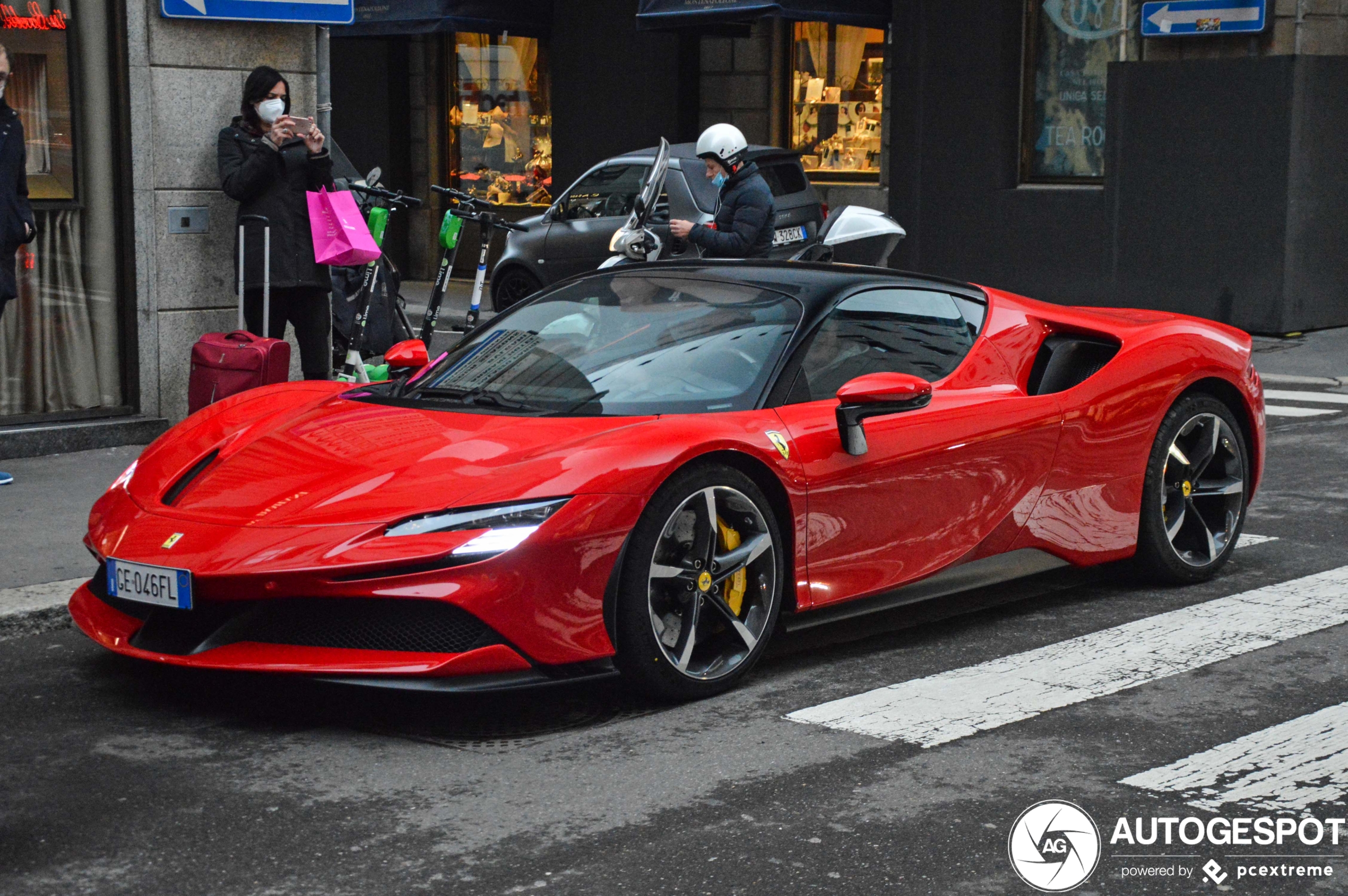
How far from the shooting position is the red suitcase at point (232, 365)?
840cm

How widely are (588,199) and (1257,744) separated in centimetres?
1292

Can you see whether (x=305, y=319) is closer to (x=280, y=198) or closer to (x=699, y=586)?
(x=280, y=198)

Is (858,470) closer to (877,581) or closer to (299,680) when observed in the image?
(877,581)

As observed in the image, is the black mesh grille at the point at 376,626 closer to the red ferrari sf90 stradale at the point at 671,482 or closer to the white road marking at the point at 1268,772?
the red ferrari sf90 stradale at the point at 671,482

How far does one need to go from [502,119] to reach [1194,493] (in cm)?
1681

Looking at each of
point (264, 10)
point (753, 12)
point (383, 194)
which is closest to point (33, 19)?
point (264, 10)

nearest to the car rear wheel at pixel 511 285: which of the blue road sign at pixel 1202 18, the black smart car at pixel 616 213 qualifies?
the black smart car at pixel 616 213

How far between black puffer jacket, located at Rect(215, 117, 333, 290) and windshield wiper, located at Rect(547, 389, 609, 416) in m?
4.16

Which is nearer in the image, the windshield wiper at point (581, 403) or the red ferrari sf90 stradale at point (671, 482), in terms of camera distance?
the red ferrari sf90 stradale at point (671, 482)

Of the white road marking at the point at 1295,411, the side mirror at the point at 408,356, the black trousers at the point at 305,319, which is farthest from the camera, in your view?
the white road marking at the point at 1295,411

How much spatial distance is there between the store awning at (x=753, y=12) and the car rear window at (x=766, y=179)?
7.29 ft

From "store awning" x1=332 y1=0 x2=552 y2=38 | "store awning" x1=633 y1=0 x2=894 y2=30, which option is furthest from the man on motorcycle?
"store awning" x1=332 y1=0 x2=552 y2=38

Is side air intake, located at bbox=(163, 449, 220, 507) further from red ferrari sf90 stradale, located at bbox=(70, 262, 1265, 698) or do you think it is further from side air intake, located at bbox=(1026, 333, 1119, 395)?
side air intake, located at bbox=(1026, 333, 1119, 395)

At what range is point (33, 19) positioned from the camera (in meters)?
9.20
